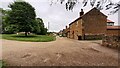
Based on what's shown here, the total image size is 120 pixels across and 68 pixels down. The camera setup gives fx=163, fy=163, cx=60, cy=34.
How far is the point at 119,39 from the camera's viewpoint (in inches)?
823

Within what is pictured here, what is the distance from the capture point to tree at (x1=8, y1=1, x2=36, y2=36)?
137 ft

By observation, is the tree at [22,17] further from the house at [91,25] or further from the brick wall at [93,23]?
the brick wall at [93,23]

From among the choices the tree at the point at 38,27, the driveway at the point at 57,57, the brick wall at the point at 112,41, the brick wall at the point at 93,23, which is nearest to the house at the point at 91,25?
the brick wall at the point at 93,23

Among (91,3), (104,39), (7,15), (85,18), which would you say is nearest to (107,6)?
(91,3)

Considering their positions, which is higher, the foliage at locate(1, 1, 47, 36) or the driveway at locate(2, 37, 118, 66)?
the foliage at locate(1, 1, 47, 36)

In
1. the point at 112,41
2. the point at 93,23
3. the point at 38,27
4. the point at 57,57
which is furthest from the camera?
the point at 38,27

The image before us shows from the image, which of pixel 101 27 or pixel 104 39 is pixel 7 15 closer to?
pixel 101 27

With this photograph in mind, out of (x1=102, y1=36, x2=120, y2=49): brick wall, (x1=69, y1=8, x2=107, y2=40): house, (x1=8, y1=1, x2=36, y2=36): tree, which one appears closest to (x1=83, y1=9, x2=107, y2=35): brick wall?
(x1=69, y1=8, x2=107, y2=40): house

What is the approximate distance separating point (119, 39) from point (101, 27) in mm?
24654

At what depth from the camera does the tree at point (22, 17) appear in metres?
41.9

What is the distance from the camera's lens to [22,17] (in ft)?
139

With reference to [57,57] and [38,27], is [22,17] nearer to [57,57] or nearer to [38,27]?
[38,27]

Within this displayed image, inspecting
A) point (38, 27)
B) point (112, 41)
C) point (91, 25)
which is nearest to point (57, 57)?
point (112, 41)

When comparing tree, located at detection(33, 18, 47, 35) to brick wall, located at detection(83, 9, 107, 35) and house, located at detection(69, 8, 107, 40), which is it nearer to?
house, located at detection(69, 8, 107, 40)
